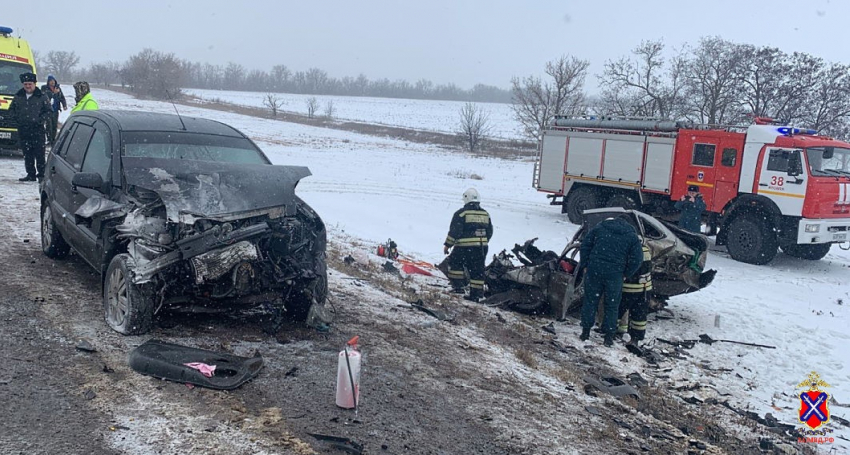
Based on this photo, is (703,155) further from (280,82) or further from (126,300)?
(280,82)

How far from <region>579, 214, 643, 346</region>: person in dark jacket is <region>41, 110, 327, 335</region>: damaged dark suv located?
313cm

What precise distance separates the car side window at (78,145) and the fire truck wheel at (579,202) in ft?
42.6

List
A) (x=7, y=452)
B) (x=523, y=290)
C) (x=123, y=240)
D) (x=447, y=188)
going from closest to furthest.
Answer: (x=7, y=452) → (x=123, y=240) → (x=523, y=290) → (x=447, y=188)

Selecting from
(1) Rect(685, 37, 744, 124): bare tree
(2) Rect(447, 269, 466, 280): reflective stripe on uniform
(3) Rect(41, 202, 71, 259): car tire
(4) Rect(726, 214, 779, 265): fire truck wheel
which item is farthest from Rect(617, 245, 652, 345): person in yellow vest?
(1) Rect(685, 37, 744, 124): bare tree

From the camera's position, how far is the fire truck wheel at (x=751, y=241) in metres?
12.9

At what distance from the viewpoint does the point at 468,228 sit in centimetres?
852

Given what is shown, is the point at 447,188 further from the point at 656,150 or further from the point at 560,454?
the point at 560,454

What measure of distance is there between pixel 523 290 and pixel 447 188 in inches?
539

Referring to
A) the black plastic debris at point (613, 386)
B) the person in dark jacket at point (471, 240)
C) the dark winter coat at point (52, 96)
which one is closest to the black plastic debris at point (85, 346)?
the black plastic debris at point (613, 386)

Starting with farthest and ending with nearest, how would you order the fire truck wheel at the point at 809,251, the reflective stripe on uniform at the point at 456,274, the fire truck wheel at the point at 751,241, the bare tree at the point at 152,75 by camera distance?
the bare tree at the point at 152,75 < the fire truck wheel at the point at 809,251 < the fire truck wheel at the point at 751,241 < the reflective stripe on uniform at the point at 456,274

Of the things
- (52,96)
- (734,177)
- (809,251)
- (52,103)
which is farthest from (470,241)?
(52,103)

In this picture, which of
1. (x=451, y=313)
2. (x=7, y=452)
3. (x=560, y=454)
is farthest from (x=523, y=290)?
(x=7, y=452)

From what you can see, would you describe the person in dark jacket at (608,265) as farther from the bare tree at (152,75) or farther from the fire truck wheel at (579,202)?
the bare tree at (152,75)

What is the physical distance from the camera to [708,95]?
90.0 feet
